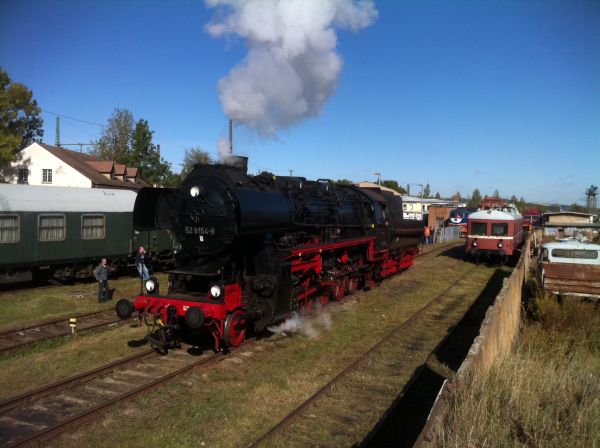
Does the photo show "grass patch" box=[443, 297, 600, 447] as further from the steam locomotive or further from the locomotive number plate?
the locomotive number plate

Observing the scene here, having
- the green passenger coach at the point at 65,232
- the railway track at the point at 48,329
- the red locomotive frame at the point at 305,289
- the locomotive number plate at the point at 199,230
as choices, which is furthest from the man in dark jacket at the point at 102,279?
the locomotive number plate at the point at 199,230

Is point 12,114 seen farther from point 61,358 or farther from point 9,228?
point 61,358

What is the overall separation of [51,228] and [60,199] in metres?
1.18

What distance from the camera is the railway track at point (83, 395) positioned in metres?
5.67

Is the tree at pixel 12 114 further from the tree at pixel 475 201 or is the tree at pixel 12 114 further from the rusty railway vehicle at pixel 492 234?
the tree at pixel 475 201

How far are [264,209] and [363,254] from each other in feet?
21.7

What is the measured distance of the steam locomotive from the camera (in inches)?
317

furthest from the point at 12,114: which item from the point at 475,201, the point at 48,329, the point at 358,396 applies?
the point at 475,201

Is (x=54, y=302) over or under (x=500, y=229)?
under

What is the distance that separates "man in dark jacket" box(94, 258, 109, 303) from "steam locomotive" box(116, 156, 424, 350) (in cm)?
463

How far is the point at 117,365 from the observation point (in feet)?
25.6

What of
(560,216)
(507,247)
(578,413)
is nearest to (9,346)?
(578,413)

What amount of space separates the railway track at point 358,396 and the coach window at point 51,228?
37.4 ft

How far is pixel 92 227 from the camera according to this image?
16.5m
